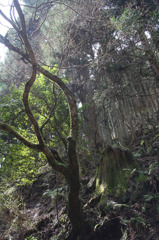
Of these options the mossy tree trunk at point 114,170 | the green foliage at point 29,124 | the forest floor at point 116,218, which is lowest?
the forest floor at point 116,218

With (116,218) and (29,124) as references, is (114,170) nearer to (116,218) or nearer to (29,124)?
(116,218)

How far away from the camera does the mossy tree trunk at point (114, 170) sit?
462cm

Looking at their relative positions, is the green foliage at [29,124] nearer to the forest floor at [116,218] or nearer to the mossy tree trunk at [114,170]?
the forest floor at [116,218]

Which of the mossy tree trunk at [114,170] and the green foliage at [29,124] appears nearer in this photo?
the mossy tree trunk at [114,170]

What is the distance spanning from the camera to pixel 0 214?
469 cm

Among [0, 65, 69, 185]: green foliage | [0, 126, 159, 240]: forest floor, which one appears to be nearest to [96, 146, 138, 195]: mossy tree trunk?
[0, 126, 159, 240]: forest floor

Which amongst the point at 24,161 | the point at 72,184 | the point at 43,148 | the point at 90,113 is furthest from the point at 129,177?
the point at 90,113

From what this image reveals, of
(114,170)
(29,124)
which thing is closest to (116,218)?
(114,170)

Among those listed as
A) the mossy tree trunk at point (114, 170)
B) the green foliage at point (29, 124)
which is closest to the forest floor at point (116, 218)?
the mossy tree trunk at point (114, 170)

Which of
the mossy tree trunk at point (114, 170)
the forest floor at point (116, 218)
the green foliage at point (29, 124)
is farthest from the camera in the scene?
the green foliage at point (29, 124)

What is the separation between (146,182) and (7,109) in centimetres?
415

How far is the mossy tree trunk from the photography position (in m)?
4.62

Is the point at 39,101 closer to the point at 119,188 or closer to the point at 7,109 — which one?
the point at 7,109

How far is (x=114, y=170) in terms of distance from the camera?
4980 mm
